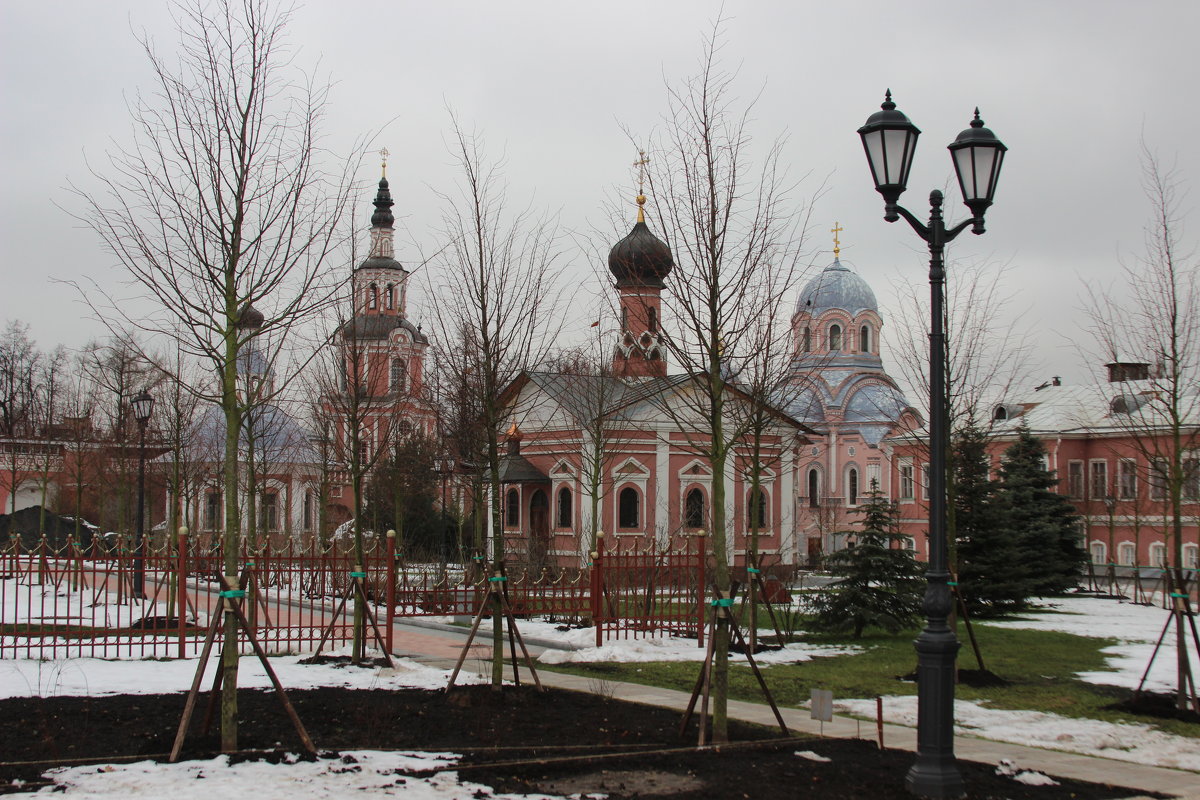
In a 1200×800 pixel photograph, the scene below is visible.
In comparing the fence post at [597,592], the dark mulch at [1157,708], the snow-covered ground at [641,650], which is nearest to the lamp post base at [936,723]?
the dark mulch at [1157,708]

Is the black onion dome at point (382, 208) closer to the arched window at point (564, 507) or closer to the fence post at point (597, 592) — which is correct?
the arched window at point (564, 507)

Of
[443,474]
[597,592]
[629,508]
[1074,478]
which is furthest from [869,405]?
[597,592]

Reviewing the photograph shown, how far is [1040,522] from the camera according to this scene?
2973 cm

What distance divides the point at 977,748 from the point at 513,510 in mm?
33663

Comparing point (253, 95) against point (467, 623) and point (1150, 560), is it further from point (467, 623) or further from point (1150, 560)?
point (1150, 560)

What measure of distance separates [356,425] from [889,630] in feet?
29.2

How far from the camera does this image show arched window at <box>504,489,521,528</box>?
41719 millimetres

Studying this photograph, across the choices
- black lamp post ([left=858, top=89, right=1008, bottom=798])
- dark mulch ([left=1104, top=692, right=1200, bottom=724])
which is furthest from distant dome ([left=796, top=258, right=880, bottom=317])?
black lamp post ([left=858, top=89, right=1008, bottom=798])

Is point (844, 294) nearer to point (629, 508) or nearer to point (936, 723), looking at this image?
point (629, 508)

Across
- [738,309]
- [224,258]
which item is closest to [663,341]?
[738,309]

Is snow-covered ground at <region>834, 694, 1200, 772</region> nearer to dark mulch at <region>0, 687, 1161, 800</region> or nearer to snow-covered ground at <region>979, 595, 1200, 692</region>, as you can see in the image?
dark mulch at <region>0, 687, 1161, 800</region>

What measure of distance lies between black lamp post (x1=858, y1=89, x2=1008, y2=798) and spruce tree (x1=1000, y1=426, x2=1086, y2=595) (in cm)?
1948

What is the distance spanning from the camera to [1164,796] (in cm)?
745

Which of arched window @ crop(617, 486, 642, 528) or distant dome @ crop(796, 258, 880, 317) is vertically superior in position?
distant dome @ crop(796, 258, 880, 317)
